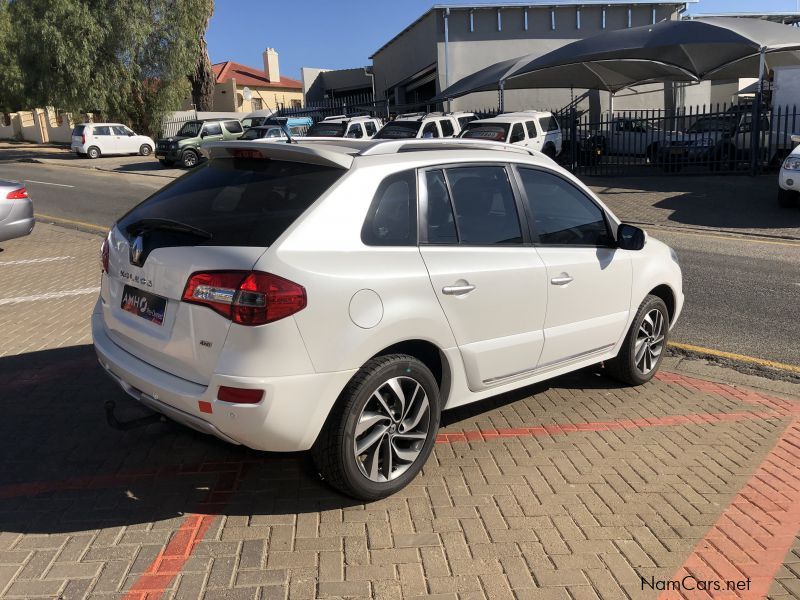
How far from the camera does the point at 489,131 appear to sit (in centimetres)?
A: 2069

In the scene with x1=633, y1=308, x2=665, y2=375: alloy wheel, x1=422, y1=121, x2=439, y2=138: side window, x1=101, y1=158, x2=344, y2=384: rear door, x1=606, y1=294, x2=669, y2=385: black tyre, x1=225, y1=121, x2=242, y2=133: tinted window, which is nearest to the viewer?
x1=101, y1=158, x2=344, y2=384: rear door

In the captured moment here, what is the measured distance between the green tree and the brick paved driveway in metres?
29.6

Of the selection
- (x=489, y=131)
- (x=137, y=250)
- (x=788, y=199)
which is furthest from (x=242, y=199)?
(x=489, y=131)

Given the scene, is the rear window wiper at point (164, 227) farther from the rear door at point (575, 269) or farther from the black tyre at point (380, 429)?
the rear door at point (575, 269)

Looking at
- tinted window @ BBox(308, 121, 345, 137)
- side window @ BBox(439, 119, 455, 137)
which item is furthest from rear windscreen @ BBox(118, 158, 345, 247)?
tinted window @ BBox(308, 121, 345, 137)

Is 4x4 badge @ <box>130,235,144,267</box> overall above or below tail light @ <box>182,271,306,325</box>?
above

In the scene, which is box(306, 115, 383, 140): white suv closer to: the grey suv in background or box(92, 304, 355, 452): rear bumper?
the grey suv in background

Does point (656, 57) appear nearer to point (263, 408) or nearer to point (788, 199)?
point (788, 199)

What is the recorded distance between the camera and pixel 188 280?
10.5 feet

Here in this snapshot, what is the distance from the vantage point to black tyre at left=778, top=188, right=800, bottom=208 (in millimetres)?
13945

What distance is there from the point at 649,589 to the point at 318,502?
5.15 feet

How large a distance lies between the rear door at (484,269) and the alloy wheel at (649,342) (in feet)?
4.03

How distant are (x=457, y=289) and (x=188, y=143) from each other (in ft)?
82.3

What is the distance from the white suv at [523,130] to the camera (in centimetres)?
2062
